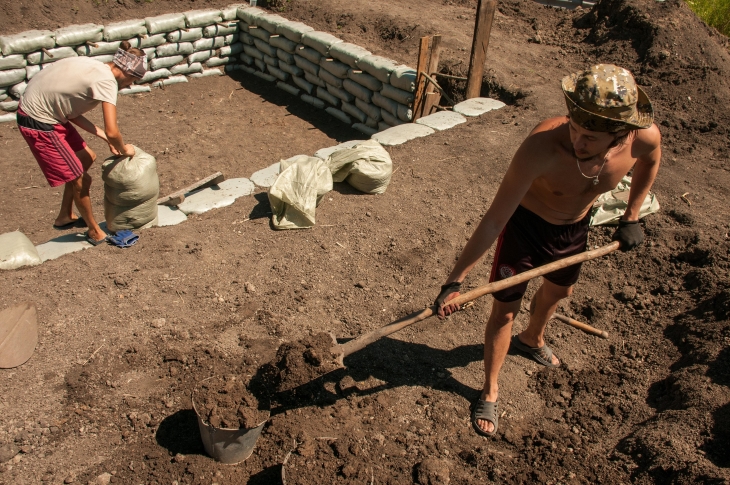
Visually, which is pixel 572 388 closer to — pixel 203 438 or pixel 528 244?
pixel 528 244

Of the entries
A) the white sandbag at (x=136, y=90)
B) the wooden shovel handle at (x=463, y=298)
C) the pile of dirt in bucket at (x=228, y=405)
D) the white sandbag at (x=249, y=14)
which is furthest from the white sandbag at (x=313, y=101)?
the pile of dirt in bucket at (x=228, y=405)

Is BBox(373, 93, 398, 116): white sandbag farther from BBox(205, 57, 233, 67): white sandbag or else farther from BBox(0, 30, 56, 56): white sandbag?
BBox(0, 30, 56, 56): white sandbag

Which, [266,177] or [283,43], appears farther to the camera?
[283,43]

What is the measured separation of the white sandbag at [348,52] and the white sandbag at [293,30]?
0.83 m

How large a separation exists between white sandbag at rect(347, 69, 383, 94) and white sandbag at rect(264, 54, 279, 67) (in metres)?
1.95

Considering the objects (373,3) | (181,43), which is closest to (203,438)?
(181,43)

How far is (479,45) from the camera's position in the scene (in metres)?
6.66

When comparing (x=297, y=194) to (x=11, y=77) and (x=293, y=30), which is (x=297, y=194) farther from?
(x=11, y=77)

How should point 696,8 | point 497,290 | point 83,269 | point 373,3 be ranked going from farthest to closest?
point 373,3, point 696,8, point 83,269, point 497,290

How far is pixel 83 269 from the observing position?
427 cm

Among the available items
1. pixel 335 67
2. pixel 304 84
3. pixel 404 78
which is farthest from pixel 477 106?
pixel 304 84

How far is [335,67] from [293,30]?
1158mm

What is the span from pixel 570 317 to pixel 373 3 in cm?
749

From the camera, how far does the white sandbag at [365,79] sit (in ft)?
25.4
